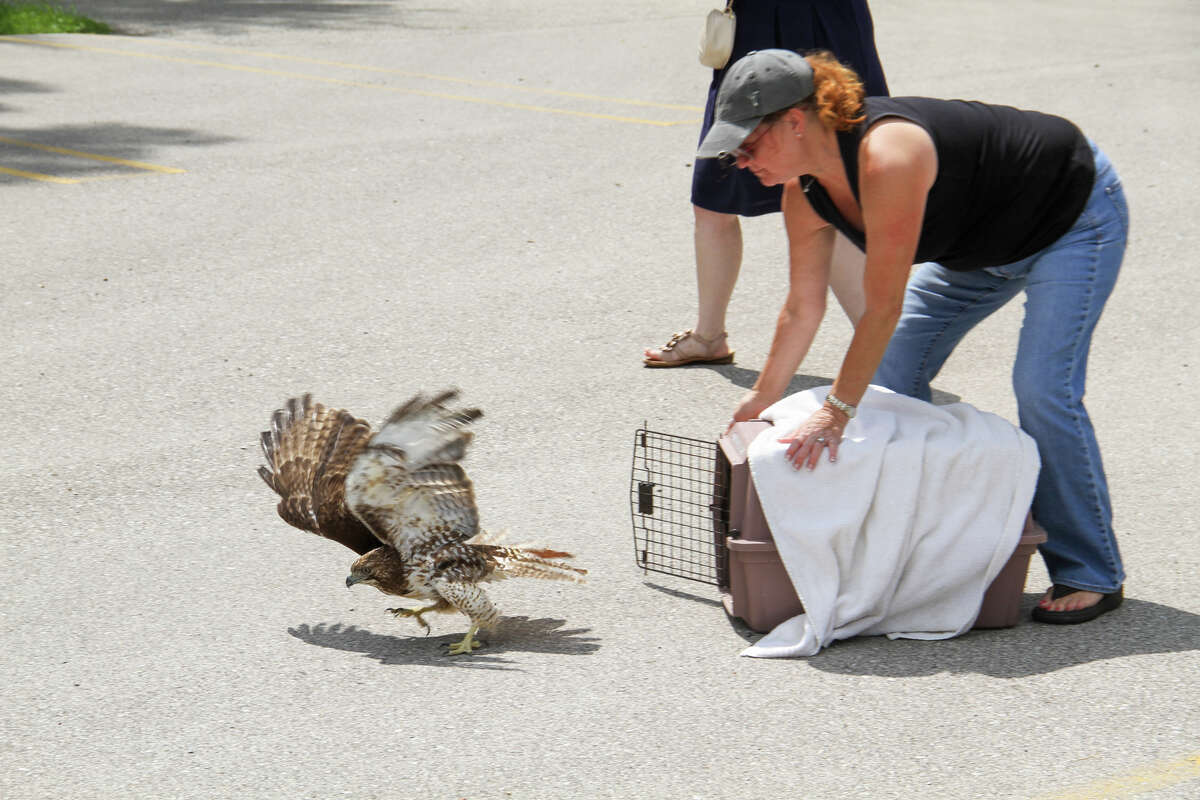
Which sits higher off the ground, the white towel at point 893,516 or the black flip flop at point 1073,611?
the white towel at point 893,516

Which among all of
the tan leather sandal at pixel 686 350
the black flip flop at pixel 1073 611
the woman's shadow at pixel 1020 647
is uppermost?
the tan leather sandal at pixel 686 350

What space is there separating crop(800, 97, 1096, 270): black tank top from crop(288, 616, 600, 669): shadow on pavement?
1.49 metres

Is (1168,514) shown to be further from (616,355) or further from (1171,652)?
(616,355)

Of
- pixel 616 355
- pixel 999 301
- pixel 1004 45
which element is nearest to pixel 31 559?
pixel 616 355

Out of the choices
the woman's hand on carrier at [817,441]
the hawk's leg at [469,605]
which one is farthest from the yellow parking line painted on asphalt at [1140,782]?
the hawk's leg at [469,605]

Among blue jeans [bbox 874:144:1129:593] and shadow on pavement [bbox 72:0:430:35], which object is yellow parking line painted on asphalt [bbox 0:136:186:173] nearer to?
shadow on pavement [bbox 72:0:430:35]

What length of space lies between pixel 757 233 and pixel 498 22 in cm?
910

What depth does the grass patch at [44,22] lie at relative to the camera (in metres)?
14.8

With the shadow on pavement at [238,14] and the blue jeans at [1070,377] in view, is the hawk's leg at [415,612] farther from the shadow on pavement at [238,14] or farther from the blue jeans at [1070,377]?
the shadow on pavement at [238,14]

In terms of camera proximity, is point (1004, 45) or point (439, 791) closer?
point (439, 791)

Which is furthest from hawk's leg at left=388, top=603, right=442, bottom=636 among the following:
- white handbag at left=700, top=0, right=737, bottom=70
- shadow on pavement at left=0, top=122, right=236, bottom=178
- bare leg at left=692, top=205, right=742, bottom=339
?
shadow on pavement at left=0, top=122, right=236, bottom=178

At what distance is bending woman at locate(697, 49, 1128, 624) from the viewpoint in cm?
355

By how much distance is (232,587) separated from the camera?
4.42 metres

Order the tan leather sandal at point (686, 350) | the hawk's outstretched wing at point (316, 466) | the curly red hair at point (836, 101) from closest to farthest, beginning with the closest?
the curly red hair at point (836, 101) < the hawk's outstretched wing at point (316, 466) < the tan leather sandal at point (686, 350)
